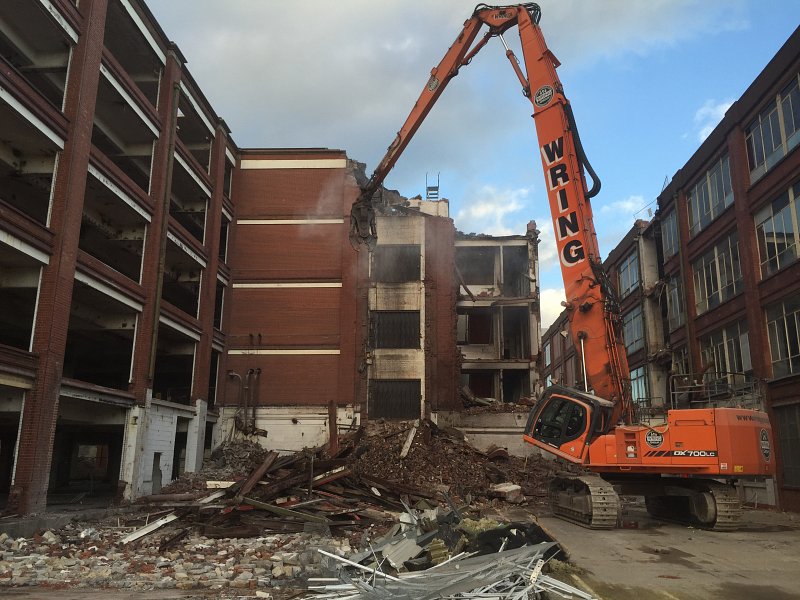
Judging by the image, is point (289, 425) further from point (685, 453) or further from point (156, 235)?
point (685, 453)

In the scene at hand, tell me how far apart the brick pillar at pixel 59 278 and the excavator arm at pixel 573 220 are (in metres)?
11.8

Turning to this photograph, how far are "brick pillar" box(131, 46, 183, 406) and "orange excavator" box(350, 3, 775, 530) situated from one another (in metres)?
13.8

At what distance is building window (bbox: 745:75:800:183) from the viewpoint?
814 inches

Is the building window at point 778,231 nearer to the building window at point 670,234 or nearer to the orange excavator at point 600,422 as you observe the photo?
the building window at point 670,234

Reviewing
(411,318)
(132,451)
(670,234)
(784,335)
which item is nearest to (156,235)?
(132,451)

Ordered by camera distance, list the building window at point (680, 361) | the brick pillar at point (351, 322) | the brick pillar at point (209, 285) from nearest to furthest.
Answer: the brick pillar at point (209, 285) < the brick pillar at point (351, 322) < the building window at point (680, 361)

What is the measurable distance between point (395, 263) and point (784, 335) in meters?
16.6

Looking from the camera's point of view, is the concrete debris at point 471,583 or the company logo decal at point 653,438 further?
the company logo decal at point 653,438

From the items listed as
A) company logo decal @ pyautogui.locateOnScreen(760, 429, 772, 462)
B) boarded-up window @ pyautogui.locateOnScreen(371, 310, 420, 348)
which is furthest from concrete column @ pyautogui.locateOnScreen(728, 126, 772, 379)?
boarded-up window @ pyautogui.locateOnScreen(371, 310, 420, 348)

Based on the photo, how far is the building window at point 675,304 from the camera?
30.9 metres

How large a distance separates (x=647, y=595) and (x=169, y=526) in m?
10.2

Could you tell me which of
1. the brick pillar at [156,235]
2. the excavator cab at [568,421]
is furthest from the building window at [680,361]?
the brick pillar at [156,235]

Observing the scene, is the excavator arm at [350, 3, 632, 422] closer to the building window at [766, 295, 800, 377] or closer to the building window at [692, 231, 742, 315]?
the building window at [766, 295, 800, 377]

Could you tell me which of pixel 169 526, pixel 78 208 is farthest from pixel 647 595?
pixel 78 208
